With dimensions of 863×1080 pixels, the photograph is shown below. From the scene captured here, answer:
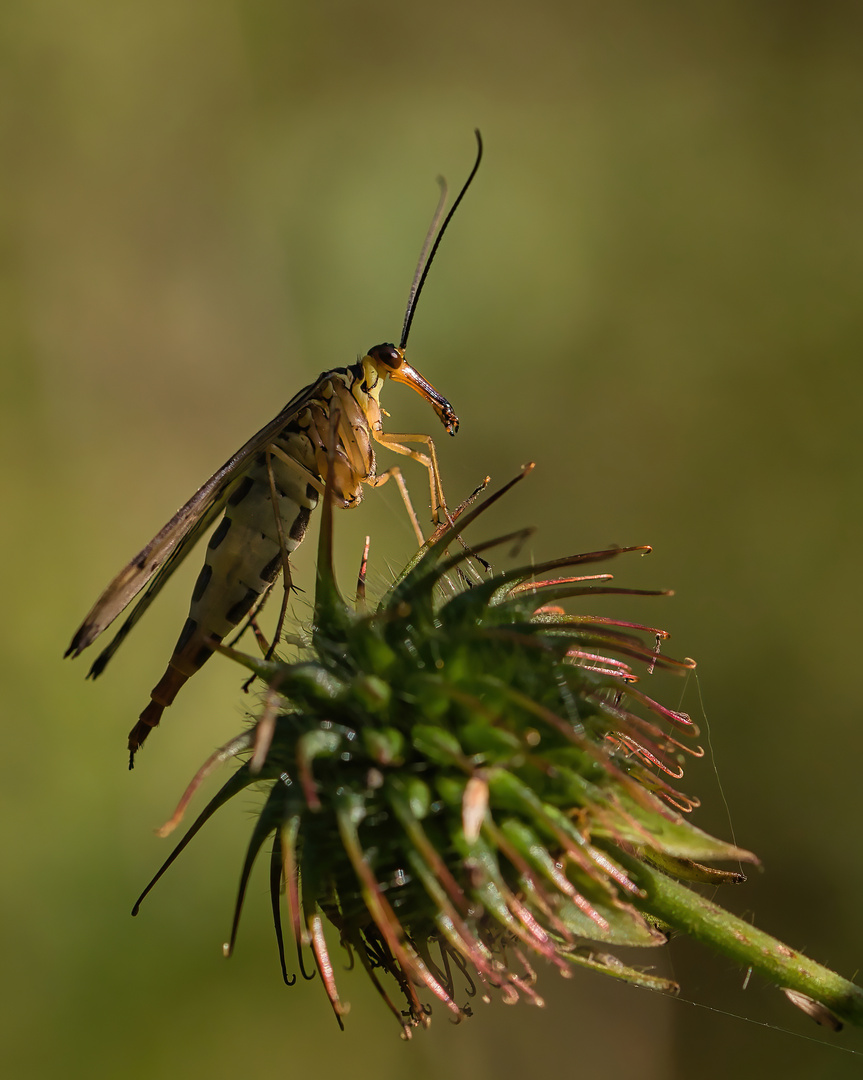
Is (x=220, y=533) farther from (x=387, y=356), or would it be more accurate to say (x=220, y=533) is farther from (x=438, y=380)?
(x=438, y=380)

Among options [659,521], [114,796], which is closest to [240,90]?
[659,521]

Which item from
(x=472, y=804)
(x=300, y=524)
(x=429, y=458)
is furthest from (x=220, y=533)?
(x=472, y=804)

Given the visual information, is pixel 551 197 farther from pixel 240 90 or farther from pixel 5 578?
pixel 5 578

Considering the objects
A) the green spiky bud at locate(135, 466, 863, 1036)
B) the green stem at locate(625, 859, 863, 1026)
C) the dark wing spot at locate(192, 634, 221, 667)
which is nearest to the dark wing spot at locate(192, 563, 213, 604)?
the dark wing spot at locate(192, 634, 221, 667)

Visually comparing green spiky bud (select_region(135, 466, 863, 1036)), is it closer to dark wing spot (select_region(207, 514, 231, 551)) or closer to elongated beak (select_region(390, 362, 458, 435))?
dark wing spot (select_region(207, 514, 231, 551))

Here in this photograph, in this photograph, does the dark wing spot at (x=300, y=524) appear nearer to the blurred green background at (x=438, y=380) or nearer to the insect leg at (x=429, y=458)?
the insect leg at (x=429, y=458)

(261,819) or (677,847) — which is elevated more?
(261,819)
